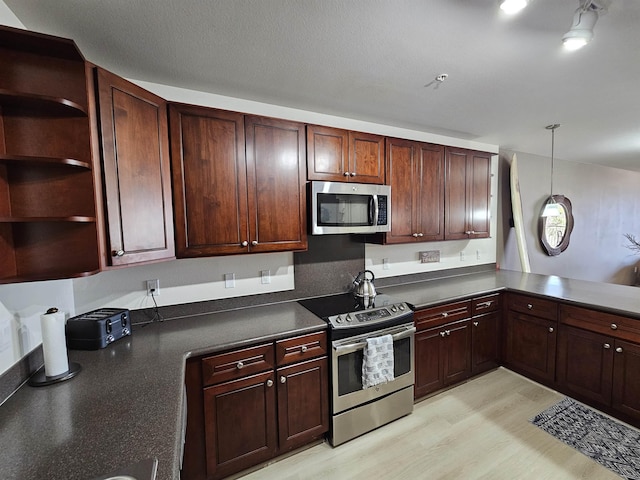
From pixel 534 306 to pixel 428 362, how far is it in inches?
46.4

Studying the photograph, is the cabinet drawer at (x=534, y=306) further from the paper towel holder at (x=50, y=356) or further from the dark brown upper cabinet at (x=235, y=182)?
the paper towel holder at (x=50, y=356)

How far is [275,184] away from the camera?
2014mm

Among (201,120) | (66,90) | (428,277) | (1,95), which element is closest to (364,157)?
(201,120)

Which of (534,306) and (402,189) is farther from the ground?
(402,189)

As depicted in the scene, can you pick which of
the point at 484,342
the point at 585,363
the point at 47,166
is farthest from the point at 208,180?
the point at 585,363

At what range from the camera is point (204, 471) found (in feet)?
5.29

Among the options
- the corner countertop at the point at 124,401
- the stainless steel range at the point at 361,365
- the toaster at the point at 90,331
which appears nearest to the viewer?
the corner countertop at the point at 124,401

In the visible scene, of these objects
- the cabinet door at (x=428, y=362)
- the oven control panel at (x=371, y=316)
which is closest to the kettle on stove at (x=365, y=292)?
the oven control panel at (x=371, y=316)

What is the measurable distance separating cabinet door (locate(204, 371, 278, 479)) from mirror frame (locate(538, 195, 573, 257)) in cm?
450

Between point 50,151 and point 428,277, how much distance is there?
3264 millimetres

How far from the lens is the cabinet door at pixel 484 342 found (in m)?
2.68

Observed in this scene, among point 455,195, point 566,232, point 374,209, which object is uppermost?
point 455,195

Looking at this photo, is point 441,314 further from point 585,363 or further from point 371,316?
point 585,363

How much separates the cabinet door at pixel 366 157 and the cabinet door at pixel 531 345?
6.47ft
